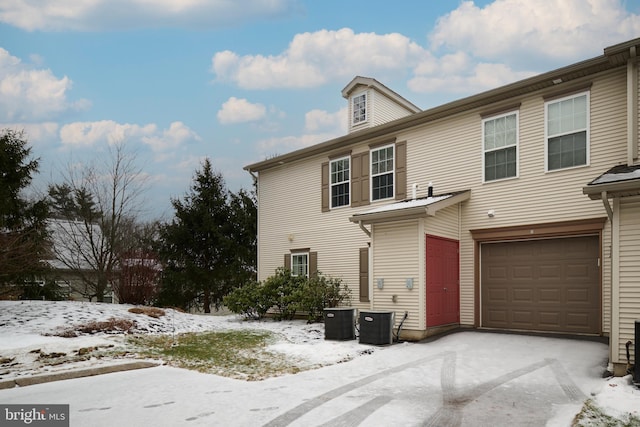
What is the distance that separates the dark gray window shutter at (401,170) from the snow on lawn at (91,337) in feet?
14.4

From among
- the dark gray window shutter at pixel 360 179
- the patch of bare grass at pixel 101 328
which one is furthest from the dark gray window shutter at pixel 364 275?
the patch of bare grass at pixel 101 328

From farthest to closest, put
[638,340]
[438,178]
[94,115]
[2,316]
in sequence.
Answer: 1. [94,115]
2. [438,178]
3. [2,316]
4. [638,340]

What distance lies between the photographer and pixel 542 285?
402 inches

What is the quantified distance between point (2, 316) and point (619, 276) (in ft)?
42.8

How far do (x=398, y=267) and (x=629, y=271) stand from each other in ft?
15.6

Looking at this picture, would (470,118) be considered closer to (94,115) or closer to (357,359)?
(357,359)

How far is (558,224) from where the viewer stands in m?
9.94

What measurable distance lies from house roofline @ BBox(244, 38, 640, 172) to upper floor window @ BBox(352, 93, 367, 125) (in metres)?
1.78

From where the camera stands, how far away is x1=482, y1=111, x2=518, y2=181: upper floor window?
1085 centimetres

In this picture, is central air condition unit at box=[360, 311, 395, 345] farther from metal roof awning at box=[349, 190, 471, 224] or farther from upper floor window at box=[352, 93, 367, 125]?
upper floor window at box=[352, 93, 367, 125]

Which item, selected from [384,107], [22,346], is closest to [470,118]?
[384,107]

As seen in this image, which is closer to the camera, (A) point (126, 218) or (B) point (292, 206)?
(B) point (292, 206)

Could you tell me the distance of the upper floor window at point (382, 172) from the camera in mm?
13531

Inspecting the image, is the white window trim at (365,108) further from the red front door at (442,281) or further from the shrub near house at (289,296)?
the red front door at (442,281)
